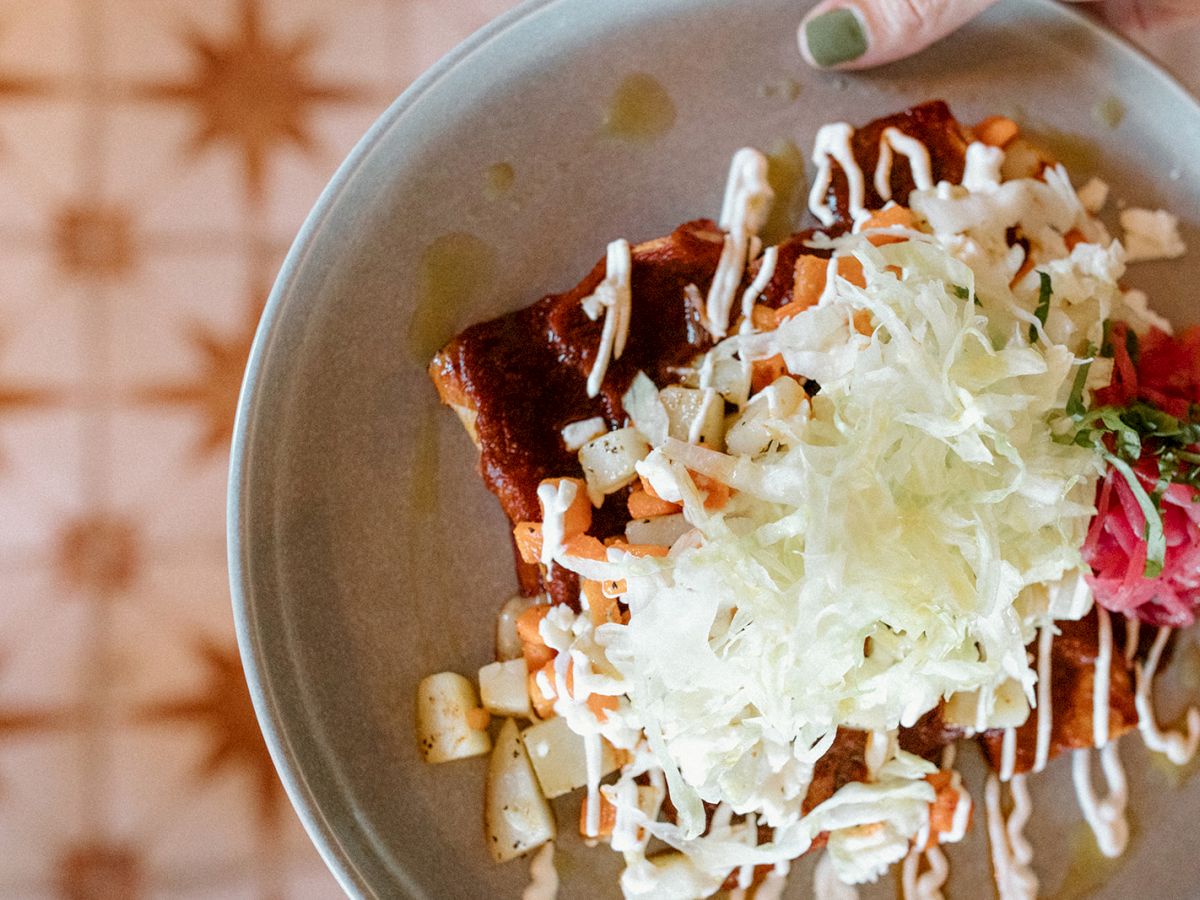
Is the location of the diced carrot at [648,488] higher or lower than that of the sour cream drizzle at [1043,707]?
higher

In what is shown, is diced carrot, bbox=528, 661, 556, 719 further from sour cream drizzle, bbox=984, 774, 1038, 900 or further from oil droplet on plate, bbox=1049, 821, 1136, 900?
oil droplet on plate, bbox=1049, 821, 1136, 900

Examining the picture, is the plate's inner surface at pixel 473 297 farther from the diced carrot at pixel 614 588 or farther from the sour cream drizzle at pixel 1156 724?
the diced carrot at pixel 614 588

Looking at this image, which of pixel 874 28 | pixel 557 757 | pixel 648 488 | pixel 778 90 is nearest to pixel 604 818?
pixel 557 757

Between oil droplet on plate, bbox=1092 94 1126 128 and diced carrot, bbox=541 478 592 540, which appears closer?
diced carrot, bbox=541 478 592 540

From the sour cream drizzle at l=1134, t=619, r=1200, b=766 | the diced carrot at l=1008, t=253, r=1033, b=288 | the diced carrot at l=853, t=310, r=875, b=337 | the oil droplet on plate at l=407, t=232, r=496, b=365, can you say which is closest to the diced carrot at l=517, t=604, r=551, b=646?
the oil droplet on plate at l=407, t=232, r=496, b=365

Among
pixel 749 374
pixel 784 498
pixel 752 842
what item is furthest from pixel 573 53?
pixel 752 842

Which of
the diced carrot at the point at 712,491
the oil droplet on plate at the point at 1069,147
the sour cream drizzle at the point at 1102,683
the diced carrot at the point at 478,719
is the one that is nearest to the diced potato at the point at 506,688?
the diced carrot at the point at 478,719
